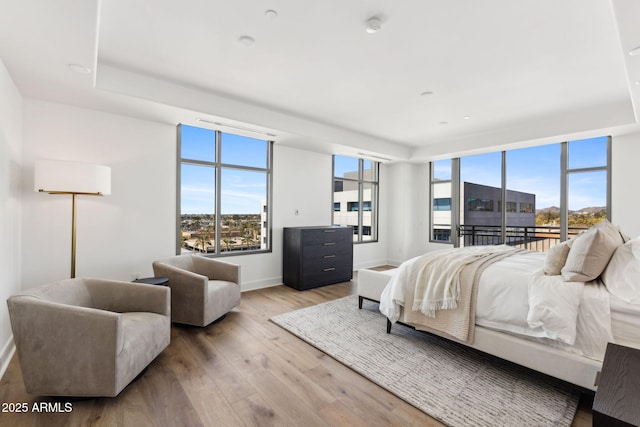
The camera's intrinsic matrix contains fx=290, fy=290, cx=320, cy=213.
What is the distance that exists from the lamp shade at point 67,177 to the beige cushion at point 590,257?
4.14 meters

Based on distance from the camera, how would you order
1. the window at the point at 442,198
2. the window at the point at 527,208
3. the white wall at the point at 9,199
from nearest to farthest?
the white wall at the point at 9,199, the window at the point at 527,208, the window at the point at 442,198

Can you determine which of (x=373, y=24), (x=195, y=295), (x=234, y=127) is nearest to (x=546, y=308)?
(x=373, y=24)

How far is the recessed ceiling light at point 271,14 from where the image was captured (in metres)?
2.13

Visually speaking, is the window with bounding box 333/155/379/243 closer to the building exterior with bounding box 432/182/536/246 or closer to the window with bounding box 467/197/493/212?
the building exterior with bounding box 432/182/536/246

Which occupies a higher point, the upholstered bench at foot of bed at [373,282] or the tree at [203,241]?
the tree at [203,241]

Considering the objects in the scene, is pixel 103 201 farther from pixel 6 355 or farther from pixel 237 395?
pixel 237 395

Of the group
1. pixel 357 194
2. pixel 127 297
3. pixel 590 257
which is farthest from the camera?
pixel 357 194

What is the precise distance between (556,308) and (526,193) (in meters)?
4.23

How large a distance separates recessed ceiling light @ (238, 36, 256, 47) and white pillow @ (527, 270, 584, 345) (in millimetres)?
2990

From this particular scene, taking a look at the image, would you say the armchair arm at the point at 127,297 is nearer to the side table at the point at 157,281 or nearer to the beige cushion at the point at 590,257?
the side table at the point at 157,281

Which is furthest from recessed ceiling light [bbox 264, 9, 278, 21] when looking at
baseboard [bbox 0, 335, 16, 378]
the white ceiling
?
baseboard [bbox 0, 335, 16, 378]

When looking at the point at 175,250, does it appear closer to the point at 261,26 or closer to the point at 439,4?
the point at 261,26

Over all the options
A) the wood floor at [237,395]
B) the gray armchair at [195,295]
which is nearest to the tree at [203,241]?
the gray armchair at [195,295]

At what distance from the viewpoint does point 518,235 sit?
18.7 ft
